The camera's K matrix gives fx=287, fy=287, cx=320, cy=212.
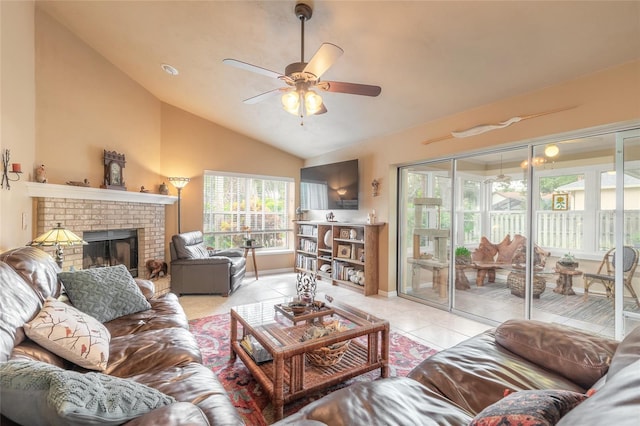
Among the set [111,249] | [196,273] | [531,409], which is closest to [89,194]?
[111,249]

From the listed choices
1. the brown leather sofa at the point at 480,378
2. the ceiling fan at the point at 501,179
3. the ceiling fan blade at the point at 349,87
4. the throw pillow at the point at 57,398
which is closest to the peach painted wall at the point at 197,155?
the ceiling fan blade at the point at 349,87

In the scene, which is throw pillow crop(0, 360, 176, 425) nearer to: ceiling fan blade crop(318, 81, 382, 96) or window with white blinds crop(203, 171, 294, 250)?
ceiling fan blade crop(318, 81, 382, 96)

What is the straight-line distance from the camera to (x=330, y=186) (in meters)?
5.29

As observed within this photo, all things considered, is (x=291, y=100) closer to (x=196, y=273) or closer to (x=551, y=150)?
(x=551, y=150)

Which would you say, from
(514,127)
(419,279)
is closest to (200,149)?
(419,279)

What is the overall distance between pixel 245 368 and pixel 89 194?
3047 mm

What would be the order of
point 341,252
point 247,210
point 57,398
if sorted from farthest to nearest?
1. point 247,210
2. point 341,252
3. point 57,398

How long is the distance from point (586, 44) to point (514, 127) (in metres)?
0.87

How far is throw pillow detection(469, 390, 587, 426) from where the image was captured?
0.74 meters

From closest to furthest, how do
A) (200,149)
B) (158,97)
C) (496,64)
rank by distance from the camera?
(496,64) < (158,97) < (200,149)

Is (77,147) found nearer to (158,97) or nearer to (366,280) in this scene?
(158,97)

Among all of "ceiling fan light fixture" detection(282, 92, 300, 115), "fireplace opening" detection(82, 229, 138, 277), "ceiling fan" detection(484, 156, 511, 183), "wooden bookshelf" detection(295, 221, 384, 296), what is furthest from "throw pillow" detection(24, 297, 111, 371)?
"ceiling fan" detection(484, 156, 511, 183)

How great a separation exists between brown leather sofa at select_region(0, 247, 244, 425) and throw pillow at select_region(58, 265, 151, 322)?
6 cm

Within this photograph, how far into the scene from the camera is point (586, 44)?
85.6 inches
